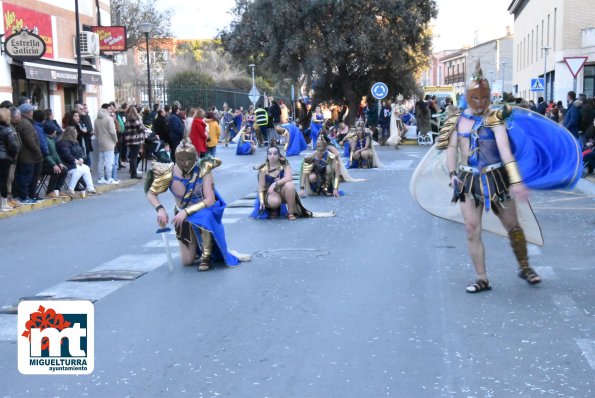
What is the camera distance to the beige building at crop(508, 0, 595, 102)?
133ft

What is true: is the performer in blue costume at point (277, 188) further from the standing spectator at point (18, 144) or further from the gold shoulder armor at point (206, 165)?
the standing spectator at point (18, 144)

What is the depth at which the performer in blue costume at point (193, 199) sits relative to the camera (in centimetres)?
853

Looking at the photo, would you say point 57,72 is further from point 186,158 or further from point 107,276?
point 107,276

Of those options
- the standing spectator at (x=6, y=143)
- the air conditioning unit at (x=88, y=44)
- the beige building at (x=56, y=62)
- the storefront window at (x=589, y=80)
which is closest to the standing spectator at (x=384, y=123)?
the beige building at (x=56, y=62)

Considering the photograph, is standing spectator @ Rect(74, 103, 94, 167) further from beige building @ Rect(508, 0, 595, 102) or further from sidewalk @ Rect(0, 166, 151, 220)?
beige building @ Rect(508, 0, 595, 102)

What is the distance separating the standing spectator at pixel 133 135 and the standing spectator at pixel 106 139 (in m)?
0.85

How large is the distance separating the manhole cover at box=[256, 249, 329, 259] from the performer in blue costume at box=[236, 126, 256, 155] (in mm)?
19757

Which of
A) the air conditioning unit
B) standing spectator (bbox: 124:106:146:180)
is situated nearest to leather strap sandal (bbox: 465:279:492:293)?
standing spectator (bbox: 124:106:146:180)

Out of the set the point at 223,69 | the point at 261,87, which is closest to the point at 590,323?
the point at 261,87

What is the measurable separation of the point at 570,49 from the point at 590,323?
37.7m

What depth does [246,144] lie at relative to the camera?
29.1 meters

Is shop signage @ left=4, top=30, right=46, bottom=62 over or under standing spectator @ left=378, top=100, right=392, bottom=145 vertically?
over

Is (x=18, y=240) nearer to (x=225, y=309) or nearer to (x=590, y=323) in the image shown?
(x=225, y=309)

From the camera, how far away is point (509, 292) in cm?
722
